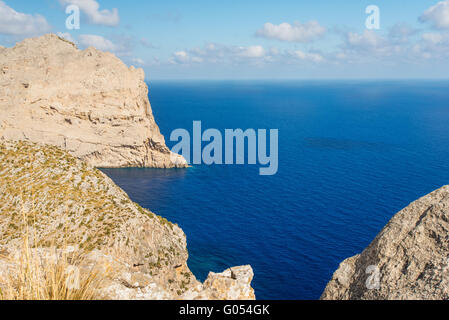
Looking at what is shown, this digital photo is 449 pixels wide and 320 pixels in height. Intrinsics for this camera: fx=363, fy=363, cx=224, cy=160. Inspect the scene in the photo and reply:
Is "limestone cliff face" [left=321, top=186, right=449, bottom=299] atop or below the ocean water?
atop

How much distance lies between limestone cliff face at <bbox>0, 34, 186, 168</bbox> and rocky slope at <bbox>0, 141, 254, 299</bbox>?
2231 inches

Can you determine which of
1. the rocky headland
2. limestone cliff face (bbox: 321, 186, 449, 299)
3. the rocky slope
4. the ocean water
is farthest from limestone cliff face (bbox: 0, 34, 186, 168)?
limestone cliff face (bbox: 321, 186, 449, 299)

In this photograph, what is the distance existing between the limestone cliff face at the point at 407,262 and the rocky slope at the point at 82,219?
10.5m

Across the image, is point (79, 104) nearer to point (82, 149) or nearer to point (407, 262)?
point (82, 149)

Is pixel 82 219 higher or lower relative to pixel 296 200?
higher

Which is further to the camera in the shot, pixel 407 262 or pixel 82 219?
pixel 82 219

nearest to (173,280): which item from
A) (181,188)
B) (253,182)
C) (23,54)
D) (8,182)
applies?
(8,182)

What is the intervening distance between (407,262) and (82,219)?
71.1 ft

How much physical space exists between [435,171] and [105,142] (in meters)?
81.6

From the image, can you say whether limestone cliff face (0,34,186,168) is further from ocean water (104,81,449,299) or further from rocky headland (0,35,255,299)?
ocean water (104,81,449,299)

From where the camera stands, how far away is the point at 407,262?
15.7 metres

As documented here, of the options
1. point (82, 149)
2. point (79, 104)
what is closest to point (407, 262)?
point (82, 149)

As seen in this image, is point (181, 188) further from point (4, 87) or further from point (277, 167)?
point (4, 87)

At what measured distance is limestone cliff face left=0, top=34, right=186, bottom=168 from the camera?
8469cm
